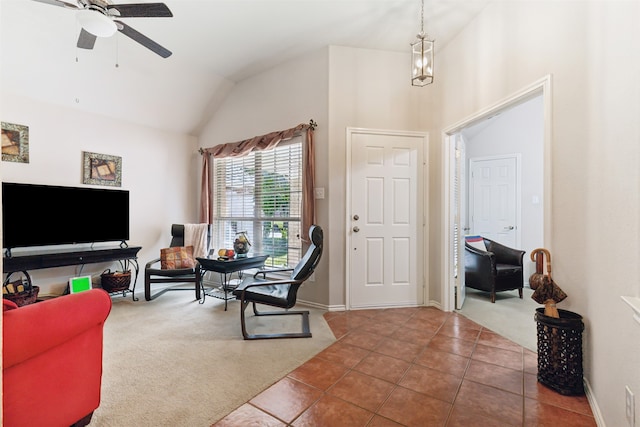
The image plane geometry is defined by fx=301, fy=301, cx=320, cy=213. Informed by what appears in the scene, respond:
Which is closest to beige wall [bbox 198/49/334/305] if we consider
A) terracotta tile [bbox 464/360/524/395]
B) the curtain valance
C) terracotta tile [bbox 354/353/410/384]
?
the curtain valance

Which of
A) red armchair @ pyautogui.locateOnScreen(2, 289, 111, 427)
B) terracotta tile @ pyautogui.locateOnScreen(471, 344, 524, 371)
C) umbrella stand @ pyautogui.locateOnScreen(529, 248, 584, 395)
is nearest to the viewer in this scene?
red armchair @ pyautogui.locateOnScreen(2, 289, 111, 427)

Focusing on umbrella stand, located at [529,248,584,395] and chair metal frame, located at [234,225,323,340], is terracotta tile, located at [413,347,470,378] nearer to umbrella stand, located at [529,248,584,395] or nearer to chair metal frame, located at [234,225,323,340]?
umbrella stand, located at [529,248,584,395]

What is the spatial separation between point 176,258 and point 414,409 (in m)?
3.44

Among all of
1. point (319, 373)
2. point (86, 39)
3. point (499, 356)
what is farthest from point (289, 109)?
point (499, 356)

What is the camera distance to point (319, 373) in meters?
2.13

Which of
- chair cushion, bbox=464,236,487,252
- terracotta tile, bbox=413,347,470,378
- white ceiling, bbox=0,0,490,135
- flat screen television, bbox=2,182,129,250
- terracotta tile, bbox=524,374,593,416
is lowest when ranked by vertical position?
terracotta tile, bbox=524,374,593,416

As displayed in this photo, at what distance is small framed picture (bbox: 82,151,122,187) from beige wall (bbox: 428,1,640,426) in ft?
15.1

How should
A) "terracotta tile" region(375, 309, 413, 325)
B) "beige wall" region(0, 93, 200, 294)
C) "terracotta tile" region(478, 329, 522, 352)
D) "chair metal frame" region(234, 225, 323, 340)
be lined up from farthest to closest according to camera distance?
1. "beige wall" region(0, 93, 200, 294)
2. "terracotta tile" region(375, 309, 413, 325)
3. "chair metal frame" region(234, 225, 323, 340)
4. "terracotta tile" region(478, 329, 522, 352)

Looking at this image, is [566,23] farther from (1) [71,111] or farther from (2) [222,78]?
(1) [71,111]

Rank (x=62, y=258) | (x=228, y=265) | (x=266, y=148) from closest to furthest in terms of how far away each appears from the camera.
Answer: (x=62, y=258), (x=228, y=265), (x=266, y=148)

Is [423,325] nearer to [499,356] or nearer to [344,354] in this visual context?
[499,356]

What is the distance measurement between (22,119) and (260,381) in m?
3.95

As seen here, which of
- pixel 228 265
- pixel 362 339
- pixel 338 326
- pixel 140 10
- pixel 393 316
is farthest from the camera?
pixel 228 265

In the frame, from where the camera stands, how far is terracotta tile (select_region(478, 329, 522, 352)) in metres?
2.53
